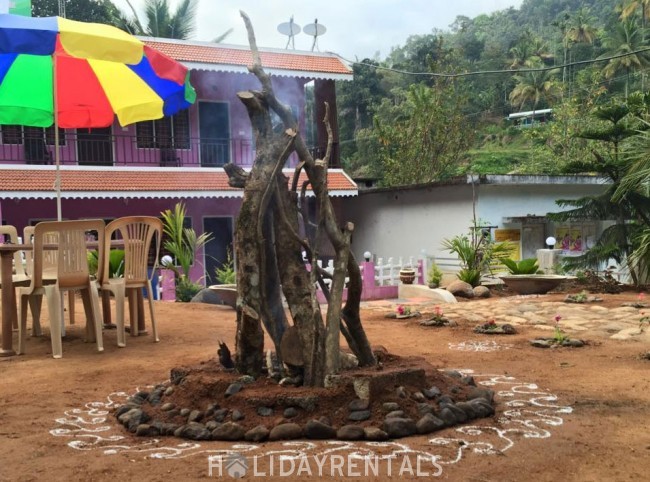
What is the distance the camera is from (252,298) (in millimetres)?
3744

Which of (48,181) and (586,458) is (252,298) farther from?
(48,181)

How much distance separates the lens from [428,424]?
10.0ft

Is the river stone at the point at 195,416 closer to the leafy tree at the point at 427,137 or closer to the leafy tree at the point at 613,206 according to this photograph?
the leafy tree at the point at 613,206

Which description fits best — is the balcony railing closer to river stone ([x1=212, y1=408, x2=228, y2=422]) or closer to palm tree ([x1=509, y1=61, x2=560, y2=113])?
river stone ([x1=212, y1=408, x2=228, y2=422])

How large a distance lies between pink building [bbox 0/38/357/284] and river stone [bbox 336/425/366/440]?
1074cm

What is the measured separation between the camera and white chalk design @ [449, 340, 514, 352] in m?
5.62

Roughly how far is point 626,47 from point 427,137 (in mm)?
22973

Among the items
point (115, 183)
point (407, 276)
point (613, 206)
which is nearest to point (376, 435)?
point (407, 276)

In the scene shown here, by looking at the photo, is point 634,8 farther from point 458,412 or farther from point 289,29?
point 458,412

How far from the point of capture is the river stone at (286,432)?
295 cm

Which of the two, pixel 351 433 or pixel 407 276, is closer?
pixel 351 433

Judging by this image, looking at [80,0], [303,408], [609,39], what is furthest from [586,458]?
[609,39]

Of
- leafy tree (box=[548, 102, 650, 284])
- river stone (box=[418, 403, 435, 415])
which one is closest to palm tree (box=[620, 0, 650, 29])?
leafy tree (box=[548, 102, 650, 284])

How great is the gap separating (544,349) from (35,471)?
4.31 metres
